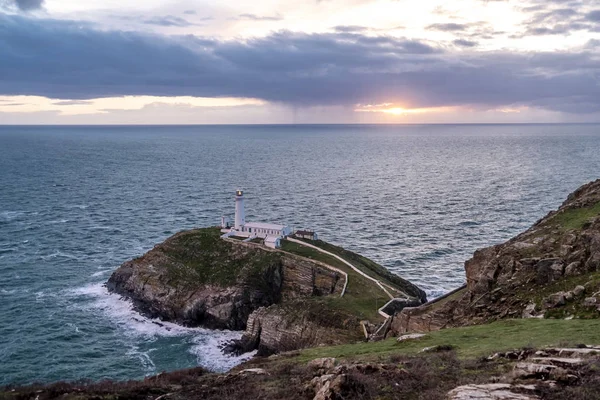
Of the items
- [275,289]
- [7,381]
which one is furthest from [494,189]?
[7,381]

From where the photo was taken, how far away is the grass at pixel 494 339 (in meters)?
26.4

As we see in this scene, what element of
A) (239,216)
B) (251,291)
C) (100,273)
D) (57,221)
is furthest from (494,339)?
(57,221)

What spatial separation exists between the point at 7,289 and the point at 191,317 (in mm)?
26372

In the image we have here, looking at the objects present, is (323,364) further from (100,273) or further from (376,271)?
(100,273)

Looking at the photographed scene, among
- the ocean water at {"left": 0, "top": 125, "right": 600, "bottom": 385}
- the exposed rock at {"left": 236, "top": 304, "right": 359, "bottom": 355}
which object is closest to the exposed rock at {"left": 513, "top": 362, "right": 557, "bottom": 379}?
the exposed rock at {"left": 236, "top": 304, "right": 359, "bottom": 355}

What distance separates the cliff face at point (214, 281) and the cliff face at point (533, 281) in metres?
28.8

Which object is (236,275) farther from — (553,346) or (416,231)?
(553,346)

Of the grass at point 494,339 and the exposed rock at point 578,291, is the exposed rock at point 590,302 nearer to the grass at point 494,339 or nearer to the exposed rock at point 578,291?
the exposed rock at point 578,291

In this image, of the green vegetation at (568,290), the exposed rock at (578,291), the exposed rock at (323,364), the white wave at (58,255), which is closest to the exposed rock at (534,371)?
the exposed rock at (323,364)

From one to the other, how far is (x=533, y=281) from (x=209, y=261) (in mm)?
52028

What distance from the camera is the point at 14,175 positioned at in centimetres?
18525

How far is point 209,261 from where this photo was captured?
262ft

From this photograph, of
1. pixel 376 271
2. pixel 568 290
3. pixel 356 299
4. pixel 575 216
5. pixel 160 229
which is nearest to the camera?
pixel 568 290

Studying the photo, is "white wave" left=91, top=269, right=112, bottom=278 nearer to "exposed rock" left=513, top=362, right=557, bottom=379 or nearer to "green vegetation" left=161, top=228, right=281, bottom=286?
"green vegetation" left=161, top=228, right=281, bottom=286
